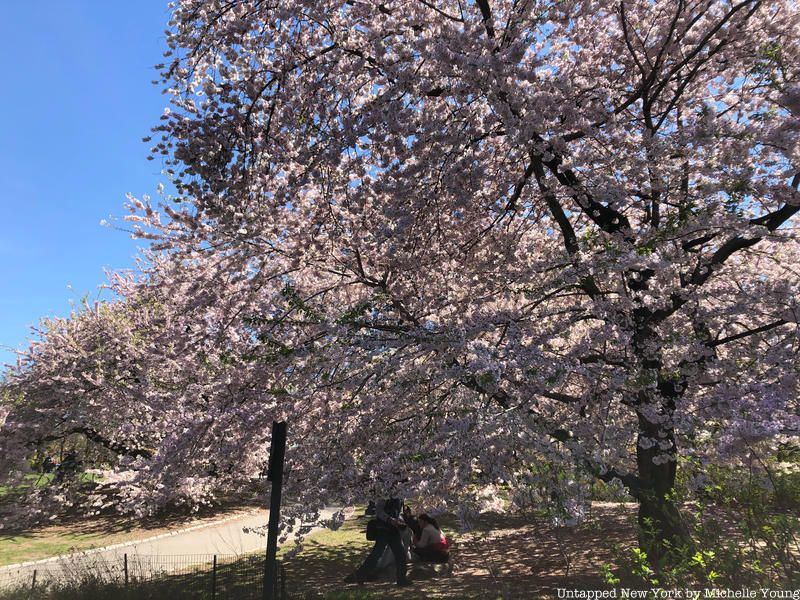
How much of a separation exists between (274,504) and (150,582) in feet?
15.7

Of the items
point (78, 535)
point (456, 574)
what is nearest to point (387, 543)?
point (456, 574)

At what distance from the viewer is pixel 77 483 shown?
1667 centimetres

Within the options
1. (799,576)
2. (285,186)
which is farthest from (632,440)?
(285,186)

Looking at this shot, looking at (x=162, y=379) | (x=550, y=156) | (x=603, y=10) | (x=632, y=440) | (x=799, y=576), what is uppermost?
(x=603, y=10)

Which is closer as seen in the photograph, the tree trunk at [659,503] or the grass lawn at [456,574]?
the tree trunk at [659,503]

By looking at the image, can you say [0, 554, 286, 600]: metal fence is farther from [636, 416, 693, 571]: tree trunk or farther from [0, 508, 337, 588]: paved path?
[636, 416, 693, 571]: tree trunk

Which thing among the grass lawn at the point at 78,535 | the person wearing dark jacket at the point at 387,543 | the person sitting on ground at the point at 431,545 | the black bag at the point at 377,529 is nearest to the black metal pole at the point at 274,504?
the person wearing dark jacket at the point at 387,543

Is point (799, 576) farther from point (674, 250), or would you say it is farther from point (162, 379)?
point (162, 379)

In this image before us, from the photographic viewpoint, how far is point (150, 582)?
336 inches

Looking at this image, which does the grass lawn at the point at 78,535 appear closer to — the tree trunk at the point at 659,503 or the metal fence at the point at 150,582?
the metal fence at the point at 150,582

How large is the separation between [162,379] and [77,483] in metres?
5.83

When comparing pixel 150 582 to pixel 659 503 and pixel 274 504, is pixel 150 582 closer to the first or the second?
pixel 274 504

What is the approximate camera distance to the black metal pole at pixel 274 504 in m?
5.57

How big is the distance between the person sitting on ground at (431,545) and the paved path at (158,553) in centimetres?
297
